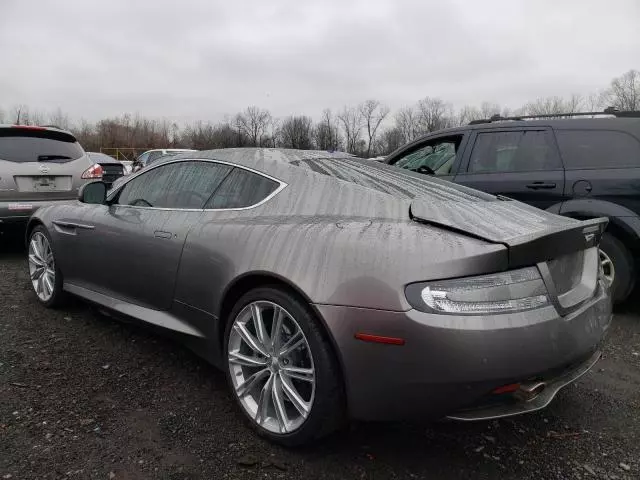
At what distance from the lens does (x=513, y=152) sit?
186 inches

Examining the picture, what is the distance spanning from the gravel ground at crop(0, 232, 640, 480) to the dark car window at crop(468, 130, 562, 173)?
2.00m

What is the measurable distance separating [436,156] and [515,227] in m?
3.37

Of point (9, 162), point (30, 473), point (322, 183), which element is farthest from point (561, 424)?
point (9, 162)

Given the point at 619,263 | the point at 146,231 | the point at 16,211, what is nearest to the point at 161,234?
the point at 146,231

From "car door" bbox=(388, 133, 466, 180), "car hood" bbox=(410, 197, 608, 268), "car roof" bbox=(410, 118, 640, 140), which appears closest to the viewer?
"car hood" bbox=(410, 197, 608, 268)

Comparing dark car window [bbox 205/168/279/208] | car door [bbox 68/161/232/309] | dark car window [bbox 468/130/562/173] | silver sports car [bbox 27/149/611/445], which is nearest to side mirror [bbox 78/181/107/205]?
car door [bbox 68/161/232/309]

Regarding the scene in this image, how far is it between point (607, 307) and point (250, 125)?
6727cm

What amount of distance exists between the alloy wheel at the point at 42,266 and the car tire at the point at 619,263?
4527 millimetres

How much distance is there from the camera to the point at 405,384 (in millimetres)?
1874

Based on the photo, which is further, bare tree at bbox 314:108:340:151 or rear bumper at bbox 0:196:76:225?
bare tree at bbox 314:108:340:151

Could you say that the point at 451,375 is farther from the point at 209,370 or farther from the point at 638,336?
the point at 638,336

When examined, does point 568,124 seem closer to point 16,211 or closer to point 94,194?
point 94,194

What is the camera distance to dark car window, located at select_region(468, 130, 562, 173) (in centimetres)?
451

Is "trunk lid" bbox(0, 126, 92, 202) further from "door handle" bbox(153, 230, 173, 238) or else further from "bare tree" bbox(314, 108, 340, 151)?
"bare tree" bbox(314, 108, 340, 151)
